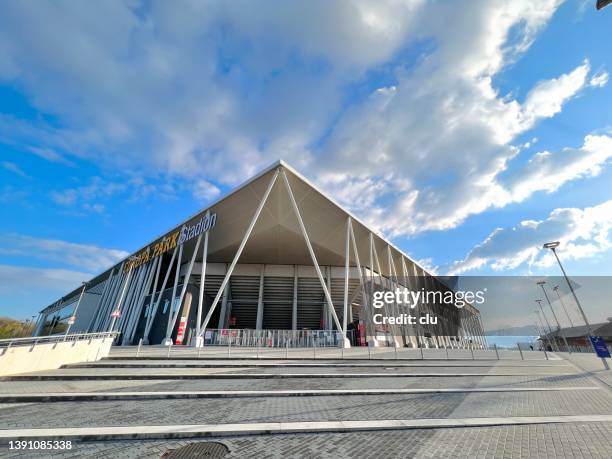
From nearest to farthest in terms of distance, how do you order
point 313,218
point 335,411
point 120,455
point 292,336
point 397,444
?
point 120,455, point 397,444, point 335,411, point 292,336, point 313,218

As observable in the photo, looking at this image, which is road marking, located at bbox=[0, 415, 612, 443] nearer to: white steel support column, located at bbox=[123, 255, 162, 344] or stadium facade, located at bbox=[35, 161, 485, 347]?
stadium facade, located at bbox=[35, 161, 485, 347]

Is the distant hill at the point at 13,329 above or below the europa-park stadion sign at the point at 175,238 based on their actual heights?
below

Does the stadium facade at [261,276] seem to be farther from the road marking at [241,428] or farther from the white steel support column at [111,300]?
the road marking at [241,428]

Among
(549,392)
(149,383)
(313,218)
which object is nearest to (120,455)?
(149,383)

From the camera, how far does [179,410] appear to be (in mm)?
5297

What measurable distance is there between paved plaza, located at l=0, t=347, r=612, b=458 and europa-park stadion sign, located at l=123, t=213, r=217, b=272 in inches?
626

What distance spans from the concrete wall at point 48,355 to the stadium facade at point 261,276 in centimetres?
738

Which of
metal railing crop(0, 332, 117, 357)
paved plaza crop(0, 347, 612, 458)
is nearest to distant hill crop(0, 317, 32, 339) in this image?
metal railing crop(0, 332, 117, 357)

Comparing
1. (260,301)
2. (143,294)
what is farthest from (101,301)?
(260,301)

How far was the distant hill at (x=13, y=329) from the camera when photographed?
55.9 m

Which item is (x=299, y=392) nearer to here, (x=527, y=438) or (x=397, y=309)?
(x=527, y=438)

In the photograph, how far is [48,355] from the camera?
9.70m

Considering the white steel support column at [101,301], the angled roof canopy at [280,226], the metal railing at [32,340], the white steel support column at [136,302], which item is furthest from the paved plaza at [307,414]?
the white steel support column at [101,301]

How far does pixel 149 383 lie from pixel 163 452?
525cm
